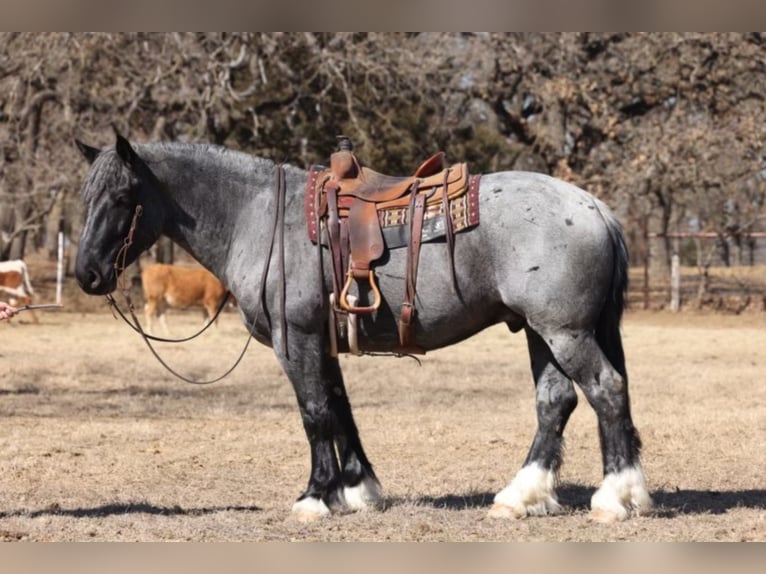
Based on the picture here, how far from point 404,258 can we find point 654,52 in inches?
825

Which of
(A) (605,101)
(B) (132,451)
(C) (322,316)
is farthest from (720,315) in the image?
(C) (322,316)

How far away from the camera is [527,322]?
596cm

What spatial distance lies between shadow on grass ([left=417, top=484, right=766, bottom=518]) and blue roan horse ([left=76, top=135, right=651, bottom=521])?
485 mm

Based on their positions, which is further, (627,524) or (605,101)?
(605,101)

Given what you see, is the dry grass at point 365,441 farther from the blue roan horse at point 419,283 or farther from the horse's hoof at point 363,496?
the blue roan horse at point 419,283

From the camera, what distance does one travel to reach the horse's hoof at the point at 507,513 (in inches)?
234

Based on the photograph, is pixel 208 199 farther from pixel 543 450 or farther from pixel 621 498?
pixel 621 498

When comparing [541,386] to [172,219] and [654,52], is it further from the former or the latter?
[654,52]

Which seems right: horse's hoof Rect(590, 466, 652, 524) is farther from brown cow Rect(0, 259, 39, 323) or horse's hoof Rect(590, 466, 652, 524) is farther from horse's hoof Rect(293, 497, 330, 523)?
brown cow Rect(0, 259, 39, 323)

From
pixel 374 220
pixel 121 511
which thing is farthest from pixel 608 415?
pixel 121 511

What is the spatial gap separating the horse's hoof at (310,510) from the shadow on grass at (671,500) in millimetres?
815

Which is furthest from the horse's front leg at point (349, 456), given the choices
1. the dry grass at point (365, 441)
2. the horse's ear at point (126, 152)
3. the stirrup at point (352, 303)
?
the horse's ear at point (126, 152)

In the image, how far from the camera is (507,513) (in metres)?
5.96

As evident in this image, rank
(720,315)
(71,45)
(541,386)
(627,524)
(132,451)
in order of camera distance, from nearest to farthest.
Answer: (627,524)
(541,386)
(132,451)
(71,45)
(720,315)
